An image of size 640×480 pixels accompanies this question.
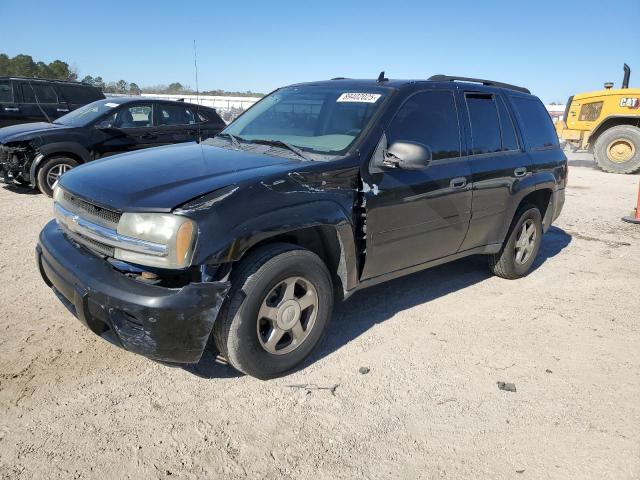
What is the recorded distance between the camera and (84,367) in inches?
123

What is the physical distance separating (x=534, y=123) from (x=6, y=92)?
11.1m

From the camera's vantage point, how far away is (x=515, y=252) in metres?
Result: 5.16

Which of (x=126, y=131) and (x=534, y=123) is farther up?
(x=534, y=123)

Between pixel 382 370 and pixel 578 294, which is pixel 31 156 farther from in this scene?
pixel 578 294

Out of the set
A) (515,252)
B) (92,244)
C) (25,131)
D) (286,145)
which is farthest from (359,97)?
(25,131)

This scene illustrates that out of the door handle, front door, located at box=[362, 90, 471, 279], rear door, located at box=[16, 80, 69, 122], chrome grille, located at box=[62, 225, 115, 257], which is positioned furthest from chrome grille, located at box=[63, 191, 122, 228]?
rear door, located at box=[16, 80, 69, 122]

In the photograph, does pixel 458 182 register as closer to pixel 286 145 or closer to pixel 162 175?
pixel 286 145

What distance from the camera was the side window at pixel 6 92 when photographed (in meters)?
11.1

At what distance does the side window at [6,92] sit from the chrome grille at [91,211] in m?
9.85

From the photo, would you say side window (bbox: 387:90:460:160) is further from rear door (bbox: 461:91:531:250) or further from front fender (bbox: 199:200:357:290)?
front fender (bbox: 199:200:357:290)

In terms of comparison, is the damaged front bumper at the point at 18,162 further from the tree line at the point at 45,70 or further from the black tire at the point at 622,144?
the tree line at the point at 45,70

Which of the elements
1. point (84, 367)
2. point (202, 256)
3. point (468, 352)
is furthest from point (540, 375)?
point (84, 367)

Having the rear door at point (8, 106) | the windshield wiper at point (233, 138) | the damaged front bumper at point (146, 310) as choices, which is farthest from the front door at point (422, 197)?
the rear door at point (8, 106)

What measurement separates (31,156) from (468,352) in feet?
23.1
